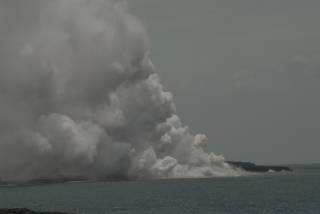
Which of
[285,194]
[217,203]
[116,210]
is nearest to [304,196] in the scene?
[285,194]

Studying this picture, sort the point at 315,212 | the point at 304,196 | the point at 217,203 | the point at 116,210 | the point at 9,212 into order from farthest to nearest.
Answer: the point at 304,196
the point at 217,203
the point at 116,210
the point at 315,212
the point at 9,212

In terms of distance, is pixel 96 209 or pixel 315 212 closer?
pixel 315 212

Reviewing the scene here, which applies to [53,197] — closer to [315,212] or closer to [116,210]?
[116,210]

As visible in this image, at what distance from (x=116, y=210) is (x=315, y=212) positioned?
31501mm

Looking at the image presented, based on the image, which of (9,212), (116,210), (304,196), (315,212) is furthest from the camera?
(304,196)

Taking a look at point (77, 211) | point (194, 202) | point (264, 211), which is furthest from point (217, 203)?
point (77, 211)

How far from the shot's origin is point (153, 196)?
160m

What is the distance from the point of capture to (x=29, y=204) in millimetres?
143000

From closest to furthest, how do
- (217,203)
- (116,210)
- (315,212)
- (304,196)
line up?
(315,212)
(116,210)
(217,203)
(304,196)

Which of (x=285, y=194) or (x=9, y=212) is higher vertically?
(x=285, y=194)

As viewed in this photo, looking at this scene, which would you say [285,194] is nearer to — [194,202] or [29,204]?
[194,202]

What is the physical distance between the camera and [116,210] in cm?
12162

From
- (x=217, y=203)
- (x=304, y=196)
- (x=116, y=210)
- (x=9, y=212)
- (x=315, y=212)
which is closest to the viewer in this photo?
(x=9, y=212)

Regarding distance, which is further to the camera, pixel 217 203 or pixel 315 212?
pixel 217 203
